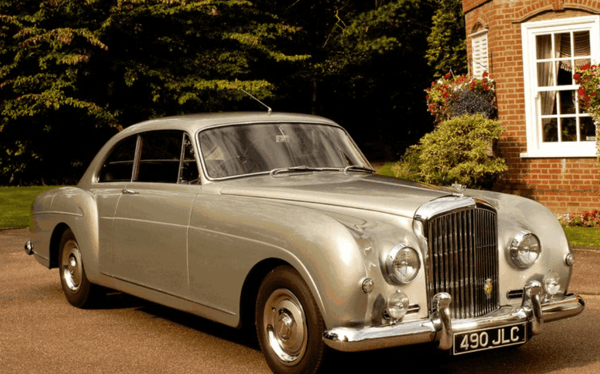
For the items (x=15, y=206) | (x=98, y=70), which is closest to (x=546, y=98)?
(x=15, y=206)

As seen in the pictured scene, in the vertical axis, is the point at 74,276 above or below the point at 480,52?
below

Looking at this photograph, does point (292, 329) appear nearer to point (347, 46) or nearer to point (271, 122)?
point (271, 122)

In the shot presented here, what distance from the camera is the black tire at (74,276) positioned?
25.8 ft

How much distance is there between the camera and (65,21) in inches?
982

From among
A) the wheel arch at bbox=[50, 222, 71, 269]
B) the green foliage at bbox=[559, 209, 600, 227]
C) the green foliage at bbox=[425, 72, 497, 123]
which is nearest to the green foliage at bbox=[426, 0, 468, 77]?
the green foliage at bbox=[425, 72, 497, 123]

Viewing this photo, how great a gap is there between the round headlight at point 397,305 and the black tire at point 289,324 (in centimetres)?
40

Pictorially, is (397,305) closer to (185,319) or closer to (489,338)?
(489,338)

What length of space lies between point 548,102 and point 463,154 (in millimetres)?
1590

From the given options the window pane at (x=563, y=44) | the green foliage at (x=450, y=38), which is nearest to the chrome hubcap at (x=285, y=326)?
the window pane at (x=563, y=44)

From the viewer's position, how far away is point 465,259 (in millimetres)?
5469

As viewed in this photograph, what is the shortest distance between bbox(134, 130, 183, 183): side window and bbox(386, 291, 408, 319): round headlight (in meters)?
2.35

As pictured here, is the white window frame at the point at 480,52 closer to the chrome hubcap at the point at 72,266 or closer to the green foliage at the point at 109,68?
the chrome hubcap at the point at 72,266

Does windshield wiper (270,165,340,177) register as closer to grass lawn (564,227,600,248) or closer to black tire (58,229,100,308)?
black tire (58,229,100,308)

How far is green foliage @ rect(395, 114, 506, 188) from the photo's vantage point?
13758 millimetres
